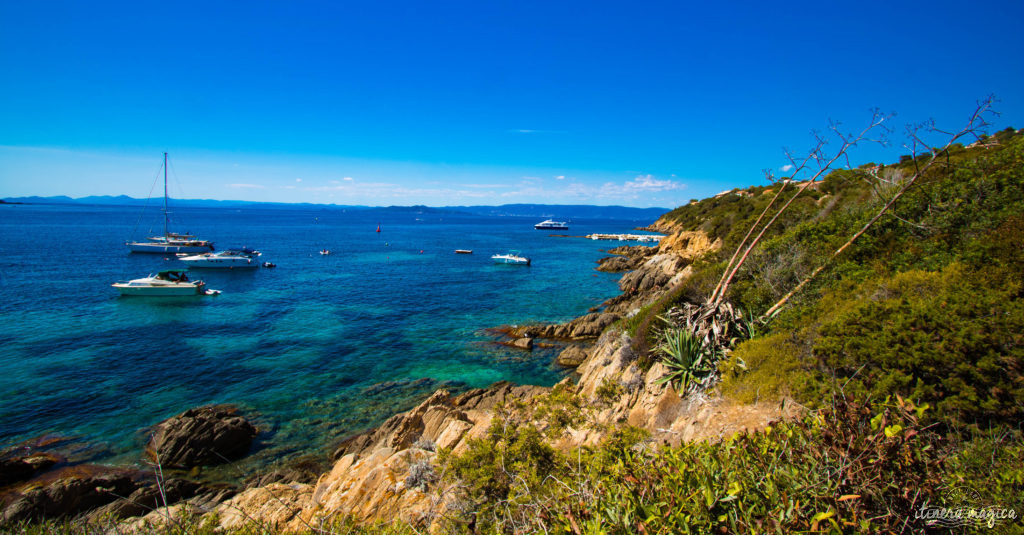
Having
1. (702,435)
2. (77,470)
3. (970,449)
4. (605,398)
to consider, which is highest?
(970,449)

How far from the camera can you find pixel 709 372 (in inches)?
407

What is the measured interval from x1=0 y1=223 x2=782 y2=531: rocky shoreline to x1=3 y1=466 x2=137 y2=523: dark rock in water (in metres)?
0.03

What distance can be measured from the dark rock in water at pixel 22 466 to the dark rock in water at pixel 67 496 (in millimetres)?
800

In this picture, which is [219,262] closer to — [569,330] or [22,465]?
[22,465]

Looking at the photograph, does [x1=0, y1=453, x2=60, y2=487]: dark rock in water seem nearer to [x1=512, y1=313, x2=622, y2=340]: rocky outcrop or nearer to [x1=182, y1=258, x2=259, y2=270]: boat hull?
[x1=512, y1=313, x2=622, y2=340]: rocky outcrop

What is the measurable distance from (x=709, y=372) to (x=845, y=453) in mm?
6939

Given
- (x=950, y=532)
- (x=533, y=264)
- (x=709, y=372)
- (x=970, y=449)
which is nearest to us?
(x=950, y=532)

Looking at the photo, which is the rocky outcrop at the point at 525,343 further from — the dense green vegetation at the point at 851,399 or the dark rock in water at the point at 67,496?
the dark rock in water at the point at 67,496

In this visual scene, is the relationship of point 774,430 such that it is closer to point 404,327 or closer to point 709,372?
point 709,372

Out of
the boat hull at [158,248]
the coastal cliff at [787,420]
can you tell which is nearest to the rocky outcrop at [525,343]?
the coastal cliff at [787,420]

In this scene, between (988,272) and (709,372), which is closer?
(988,272)

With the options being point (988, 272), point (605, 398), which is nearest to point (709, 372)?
point (605, 398)

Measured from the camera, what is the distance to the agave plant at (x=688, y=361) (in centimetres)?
1038

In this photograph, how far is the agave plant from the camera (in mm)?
10383
